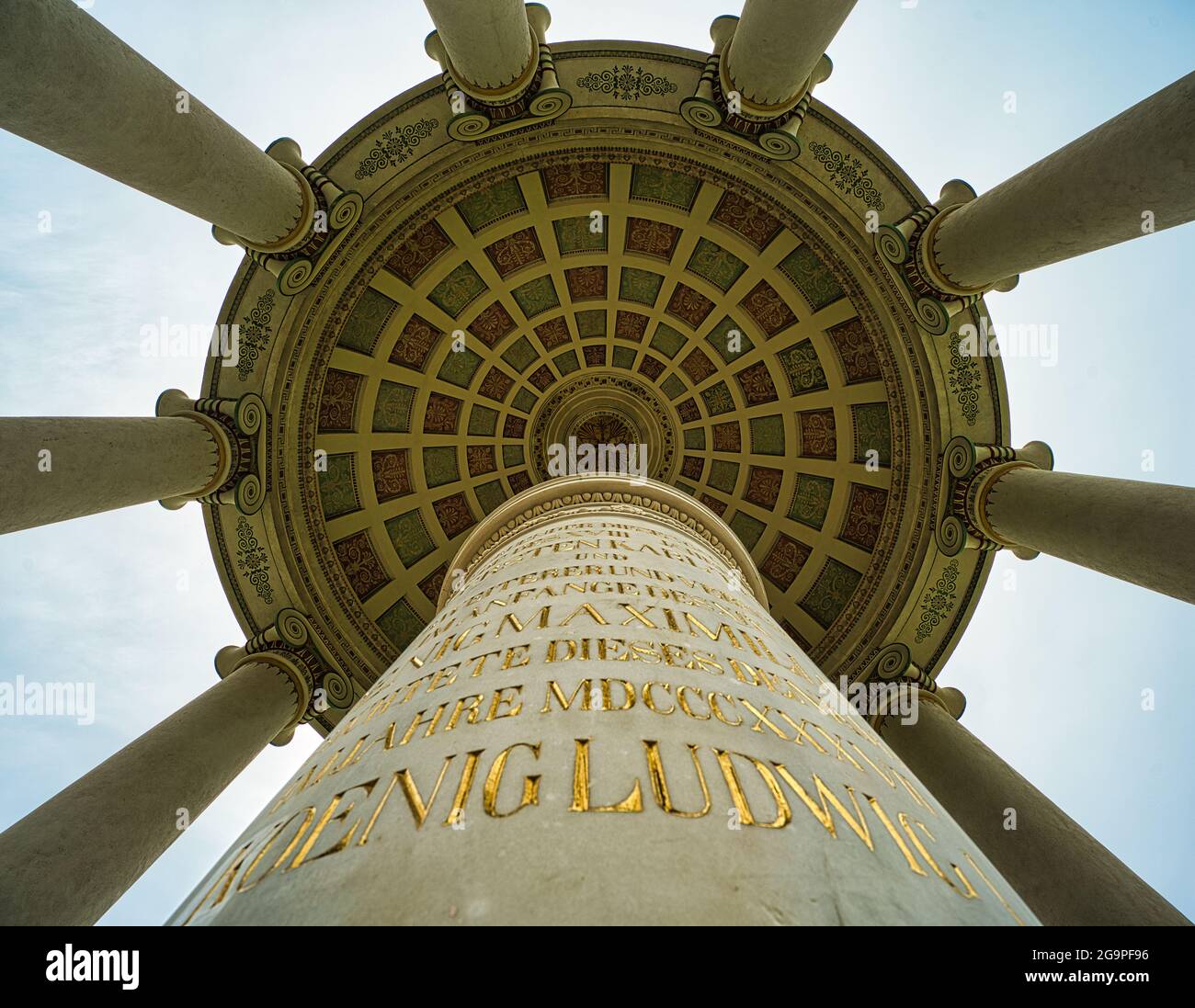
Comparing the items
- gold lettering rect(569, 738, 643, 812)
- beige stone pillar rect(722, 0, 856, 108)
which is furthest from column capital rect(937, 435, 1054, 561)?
gold lettering rect(569, 738, 643, 812)

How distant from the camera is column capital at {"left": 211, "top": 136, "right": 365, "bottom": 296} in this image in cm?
1420

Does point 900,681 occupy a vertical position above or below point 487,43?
below

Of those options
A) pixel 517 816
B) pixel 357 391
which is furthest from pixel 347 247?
pixel 517 816

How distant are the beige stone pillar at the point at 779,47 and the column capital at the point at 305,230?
315 inches

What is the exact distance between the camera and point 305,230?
576 inches

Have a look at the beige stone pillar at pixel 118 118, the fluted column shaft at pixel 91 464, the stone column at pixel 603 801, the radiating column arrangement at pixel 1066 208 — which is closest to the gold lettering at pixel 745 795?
the stone column at pixel 603 801

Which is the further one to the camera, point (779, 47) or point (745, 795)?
point (779, 47)

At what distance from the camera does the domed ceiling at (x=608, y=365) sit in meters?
16.4

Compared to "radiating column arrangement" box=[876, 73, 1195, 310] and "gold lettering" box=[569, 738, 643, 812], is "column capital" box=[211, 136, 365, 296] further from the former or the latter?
"gold lettering" box=[569, 738, 643, 812]

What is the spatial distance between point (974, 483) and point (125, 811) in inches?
641

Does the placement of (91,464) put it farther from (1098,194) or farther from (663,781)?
(1098,194)

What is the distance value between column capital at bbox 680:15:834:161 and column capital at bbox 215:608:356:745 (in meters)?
14.4

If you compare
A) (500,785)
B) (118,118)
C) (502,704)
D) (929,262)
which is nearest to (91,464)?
(118,118)

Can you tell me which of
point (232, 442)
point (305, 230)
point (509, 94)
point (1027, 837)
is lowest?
point (1027, 837)
